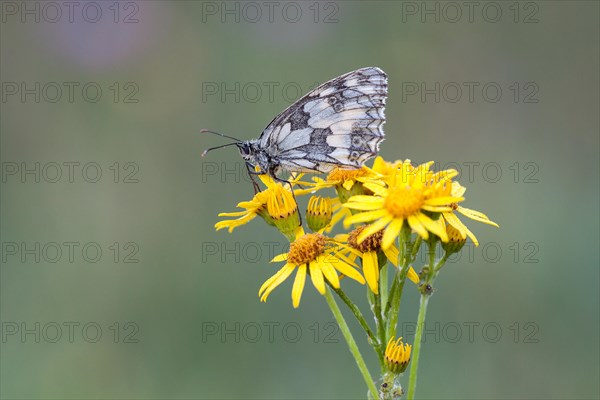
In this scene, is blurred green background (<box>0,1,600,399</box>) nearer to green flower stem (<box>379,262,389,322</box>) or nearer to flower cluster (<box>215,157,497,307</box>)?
flower cluster (<box>215,157,497,307</box>)

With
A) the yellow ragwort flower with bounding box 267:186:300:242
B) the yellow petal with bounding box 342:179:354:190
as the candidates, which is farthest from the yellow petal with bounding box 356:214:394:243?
the yellow ragwort flower with bounding box 267:186:300:242

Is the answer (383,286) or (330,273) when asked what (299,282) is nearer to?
(330,273)

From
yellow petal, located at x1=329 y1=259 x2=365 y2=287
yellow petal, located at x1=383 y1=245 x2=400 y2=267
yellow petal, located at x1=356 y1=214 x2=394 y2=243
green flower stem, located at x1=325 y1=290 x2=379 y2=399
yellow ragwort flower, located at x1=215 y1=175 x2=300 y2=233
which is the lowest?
green flower stem, located at x1=325 y1=290 x2=379 y2=399

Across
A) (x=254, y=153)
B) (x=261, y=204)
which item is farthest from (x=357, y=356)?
(x=254, y=153)

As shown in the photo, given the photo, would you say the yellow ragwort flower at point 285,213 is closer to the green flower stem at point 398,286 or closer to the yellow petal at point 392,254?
the yellow petal at point 392,254

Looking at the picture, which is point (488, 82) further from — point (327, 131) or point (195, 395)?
point (195, 395)

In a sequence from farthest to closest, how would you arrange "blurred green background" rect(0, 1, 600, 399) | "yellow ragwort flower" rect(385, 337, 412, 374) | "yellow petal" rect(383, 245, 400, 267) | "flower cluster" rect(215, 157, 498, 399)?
"blurred green background" rect(0, 1, 600, 399), "yellow petal" rect(383, 245, 400, 267), "flower cluster" rect(215, 157, 498, 399), "yellow ragwort flower" rect(385, 337, 412, 374)

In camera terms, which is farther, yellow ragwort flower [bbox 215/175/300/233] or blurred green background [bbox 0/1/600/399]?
blurred green background [bbox 0/1/600/399]
